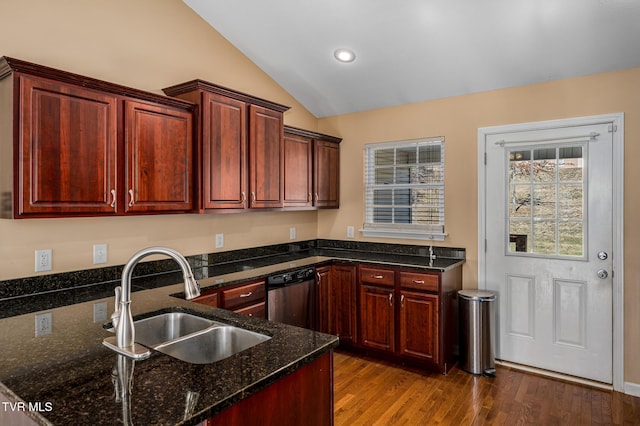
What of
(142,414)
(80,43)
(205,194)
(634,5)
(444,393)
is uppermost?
(634,5)

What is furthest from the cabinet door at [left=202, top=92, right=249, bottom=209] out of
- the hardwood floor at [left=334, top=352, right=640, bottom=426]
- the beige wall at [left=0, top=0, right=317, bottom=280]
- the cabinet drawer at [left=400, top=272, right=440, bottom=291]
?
the hardwood floor at [left=334, top=352, right=640, bottom=426]

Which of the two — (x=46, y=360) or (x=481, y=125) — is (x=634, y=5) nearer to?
(x=481, y=125)

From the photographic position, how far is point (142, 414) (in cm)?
96

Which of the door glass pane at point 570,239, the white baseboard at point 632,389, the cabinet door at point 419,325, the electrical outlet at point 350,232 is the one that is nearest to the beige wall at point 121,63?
the electrical outlet at point 350,232

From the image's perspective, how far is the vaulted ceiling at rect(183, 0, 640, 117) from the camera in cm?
273

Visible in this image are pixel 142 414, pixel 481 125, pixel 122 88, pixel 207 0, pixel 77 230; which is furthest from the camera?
pixel 481 125

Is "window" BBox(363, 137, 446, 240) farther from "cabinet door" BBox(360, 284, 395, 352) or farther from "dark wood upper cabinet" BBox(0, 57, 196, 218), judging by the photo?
"dark wood upper cabinet" BBox(0, 57, 196, 218)

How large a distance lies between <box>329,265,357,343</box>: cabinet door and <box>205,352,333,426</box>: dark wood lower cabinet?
7.52ft

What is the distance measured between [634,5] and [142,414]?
3.38 meters

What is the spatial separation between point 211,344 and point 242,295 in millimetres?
1257

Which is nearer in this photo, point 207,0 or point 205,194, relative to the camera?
point 205,194

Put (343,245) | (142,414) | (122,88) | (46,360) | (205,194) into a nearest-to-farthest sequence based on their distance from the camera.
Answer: (142,414), (46,360), (122,88), (205,194), (343,245)

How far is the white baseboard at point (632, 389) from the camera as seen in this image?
2.97 metres

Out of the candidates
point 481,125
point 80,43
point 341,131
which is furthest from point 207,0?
point 481,125
